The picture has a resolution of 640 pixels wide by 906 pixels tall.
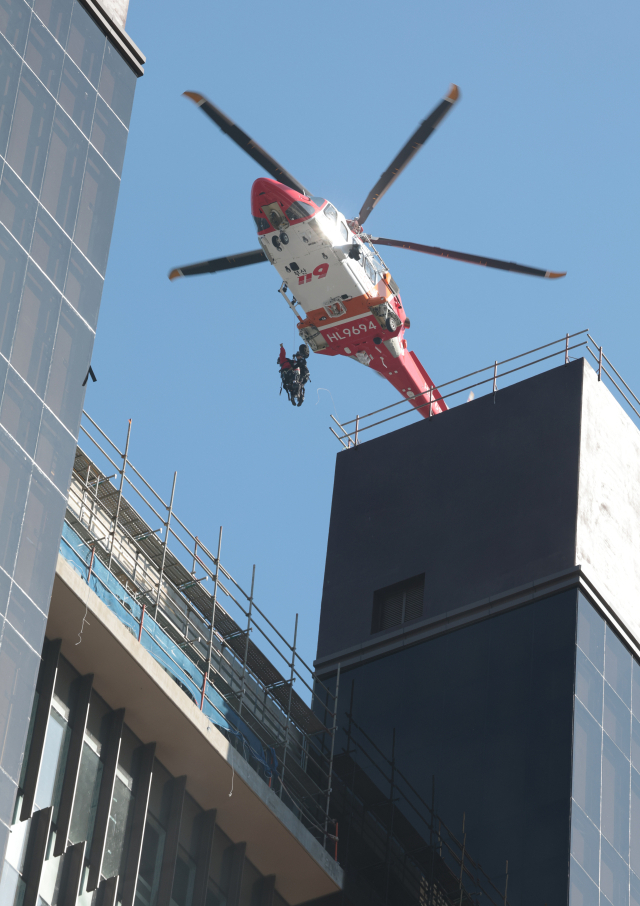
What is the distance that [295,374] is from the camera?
38312mm

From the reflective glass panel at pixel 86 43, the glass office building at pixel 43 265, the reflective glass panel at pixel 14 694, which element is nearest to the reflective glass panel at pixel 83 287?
Answer: the glass office building at pixel 43 265

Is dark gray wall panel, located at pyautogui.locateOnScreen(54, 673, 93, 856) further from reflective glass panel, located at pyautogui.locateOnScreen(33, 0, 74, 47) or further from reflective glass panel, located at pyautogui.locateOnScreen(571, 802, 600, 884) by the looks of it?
reflective glass panel, located at pyautogui.locateOnScreen(33, 0, 74, 47)

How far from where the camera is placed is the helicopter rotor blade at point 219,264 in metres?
39.4

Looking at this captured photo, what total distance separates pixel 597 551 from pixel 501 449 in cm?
332

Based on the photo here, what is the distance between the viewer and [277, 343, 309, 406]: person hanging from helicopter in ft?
125

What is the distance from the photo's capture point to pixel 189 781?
76.8 feet

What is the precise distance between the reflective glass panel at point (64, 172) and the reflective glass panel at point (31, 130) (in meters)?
0.17

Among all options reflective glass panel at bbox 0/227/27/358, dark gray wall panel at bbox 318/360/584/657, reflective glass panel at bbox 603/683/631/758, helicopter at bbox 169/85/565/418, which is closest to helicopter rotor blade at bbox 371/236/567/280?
helicopter at bbox 169/85/565/418

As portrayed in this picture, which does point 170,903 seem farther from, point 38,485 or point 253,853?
point 38,485

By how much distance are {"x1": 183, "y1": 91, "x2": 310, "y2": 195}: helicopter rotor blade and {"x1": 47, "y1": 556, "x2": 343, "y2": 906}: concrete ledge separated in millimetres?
18863

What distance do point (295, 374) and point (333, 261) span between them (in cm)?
318

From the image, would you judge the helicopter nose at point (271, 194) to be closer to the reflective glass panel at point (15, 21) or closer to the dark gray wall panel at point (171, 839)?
the reflective glass panel at point (15, 21)

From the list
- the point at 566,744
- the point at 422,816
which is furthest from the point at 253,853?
the point at 566,744

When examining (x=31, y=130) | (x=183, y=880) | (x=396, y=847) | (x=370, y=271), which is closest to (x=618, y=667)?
(x=396, y=847)
